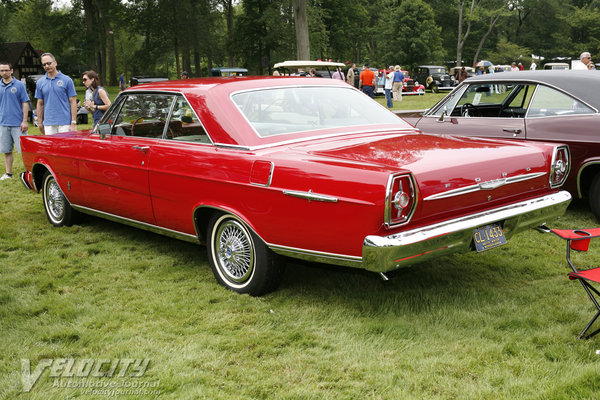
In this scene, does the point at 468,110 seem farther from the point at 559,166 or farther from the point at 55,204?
the point at 55,204

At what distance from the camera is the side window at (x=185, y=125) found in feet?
15.1

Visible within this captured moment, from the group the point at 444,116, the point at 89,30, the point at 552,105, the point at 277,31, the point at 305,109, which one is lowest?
the point at 444,116

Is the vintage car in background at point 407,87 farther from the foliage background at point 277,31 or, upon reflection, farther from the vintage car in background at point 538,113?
the vintage car in background at point 538,113

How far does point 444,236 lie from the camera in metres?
3.61

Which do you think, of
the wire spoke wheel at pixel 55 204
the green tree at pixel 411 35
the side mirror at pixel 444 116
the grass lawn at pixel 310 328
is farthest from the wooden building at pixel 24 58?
the grass lawn at pixel 310 328

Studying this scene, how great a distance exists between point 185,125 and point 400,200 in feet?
6.75

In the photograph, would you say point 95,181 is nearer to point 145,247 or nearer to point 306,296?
point 145,247

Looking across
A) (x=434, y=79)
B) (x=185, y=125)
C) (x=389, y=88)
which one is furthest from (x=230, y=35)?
(x=185, y=125)

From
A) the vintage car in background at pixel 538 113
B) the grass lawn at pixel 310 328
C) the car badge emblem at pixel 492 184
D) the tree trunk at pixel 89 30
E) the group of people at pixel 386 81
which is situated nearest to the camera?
the grass lawn at pixel 310 328

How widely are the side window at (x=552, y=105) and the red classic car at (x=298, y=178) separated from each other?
6.72ft

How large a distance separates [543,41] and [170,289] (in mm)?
77507

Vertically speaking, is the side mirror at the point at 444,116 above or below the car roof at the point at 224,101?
below

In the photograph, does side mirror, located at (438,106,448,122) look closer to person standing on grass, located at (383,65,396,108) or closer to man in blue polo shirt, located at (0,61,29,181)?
man in blue polo shirt, located at (0,61,29,181)

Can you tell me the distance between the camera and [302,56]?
26172 mm
